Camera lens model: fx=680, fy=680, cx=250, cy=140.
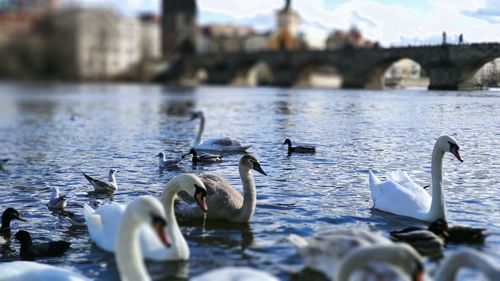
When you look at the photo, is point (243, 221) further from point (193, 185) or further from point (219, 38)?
point (219, 38)

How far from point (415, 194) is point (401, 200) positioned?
0.75ft

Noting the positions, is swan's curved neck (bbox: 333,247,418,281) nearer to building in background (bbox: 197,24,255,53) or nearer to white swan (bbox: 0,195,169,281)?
white swan (bbox: 0,195,169,281)

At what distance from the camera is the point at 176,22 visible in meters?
143

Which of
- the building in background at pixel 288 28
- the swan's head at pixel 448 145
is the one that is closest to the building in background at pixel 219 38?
the building in background at pixel 288 28

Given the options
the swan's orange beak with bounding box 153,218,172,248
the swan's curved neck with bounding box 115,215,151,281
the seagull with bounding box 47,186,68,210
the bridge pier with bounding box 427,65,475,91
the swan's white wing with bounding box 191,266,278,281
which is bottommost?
the seagull with bounding box 47,186,68,210

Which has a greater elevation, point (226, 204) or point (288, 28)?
point (288, 28)

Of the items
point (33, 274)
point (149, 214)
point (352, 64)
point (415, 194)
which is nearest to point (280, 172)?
point (415, 194)

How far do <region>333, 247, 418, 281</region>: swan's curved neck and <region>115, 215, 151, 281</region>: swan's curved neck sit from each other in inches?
51.3

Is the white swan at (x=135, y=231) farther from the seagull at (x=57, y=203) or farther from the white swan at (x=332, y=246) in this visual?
the seagull at (x=57, y=203)

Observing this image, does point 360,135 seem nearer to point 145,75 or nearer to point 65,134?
point 65,134

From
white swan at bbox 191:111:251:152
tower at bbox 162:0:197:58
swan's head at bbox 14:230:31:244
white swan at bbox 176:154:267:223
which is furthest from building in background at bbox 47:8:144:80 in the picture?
swan's head at bbox 14:230:31:244

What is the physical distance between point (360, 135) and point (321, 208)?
27.9 ft

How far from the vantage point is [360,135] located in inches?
655

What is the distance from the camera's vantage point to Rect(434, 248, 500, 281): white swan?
3980mm
